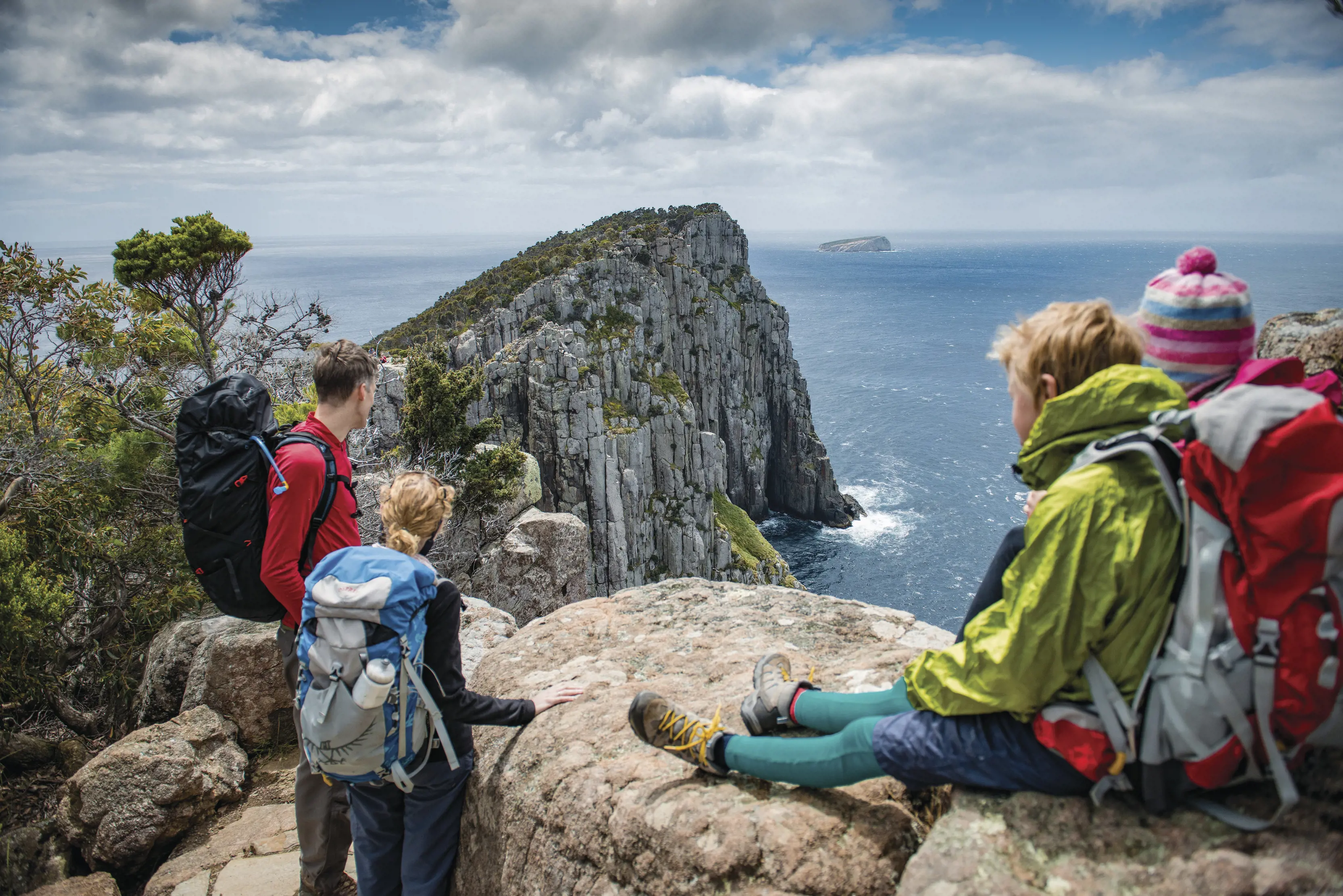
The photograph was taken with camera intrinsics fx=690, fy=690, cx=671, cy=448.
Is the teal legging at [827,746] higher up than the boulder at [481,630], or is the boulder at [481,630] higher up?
the teal legging at [827,746]

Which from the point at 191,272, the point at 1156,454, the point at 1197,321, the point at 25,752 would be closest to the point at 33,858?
the point at 25,752

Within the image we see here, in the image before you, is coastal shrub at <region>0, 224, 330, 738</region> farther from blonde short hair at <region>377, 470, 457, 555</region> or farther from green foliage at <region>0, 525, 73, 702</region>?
blonde short hair at <region>377, 470, 457, 555</region>

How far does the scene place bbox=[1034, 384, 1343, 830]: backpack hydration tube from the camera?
2.71 meters

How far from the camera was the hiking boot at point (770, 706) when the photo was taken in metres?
4.94

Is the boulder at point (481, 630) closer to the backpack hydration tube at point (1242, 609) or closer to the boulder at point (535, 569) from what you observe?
the backpack hydration tube at point (1242, 609)

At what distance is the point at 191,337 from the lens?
2259 centimetres

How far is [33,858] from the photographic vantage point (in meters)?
7.54

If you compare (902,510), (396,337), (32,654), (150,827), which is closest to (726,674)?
(150,827)

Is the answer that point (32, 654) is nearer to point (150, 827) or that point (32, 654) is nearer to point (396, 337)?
point (150, 827)

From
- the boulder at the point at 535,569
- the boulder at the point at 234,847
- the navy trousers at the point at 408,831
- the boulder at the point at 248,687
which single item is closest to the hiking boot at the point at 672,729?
the navy trousers at the point at 408,831

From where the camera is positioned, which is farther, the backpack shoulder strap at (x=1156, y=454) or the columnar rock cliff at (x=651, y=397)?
the columnar rock cliff at (x=651, y=397)

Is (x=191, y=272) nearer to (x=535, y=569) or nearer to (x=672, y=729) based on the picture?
(x=535, y=569)

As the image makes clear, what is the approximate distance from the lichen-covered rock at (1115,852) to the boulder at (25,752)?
1328 centimetres

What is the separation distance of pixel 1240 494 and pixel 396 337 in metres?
71.3
